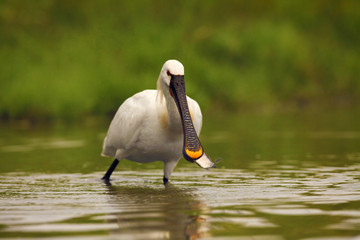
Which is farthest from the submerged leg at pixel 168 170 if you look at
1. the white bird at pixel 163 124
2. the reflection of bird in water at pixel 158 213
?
the reflection of bird in water at pixel 158 213

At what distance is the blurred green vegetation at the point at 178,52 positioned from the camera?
27.0 meters

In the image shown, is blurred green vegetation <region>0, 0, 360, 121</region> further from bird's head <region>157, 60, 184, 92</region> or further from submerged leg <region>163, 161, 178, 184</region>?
bird's head <region>157, 60, 184, 92</region>

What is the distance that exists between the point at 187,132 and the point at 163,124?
676mm

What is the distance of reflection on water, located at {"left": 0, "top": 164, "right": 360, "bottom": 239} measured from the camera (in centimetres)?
678

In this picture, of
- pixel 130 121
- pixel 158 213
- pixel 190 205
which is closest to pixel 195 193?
pixel 190 205

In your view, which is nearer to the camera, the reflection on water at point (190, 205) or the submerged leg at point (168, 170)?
the reflection on water at point (190, 205)

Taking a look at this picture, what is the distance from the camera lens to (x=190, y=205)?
8.34m

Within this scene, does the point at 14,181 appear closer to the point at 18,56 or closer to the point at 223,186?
the point at 223,186

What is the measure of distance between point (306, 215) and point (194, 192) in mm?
2274

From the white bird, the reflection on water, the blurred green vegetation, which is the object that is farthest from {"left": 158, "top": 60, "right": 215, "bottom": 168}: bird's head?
the blurred green vegetation

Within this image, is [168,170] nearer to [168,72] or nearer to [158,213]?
[168,72]

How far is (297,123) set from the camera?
23.6m

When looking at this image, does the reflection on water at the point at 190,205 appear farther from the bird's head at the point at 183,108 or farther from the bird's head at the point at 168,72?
the bird's head at the point at 168,72

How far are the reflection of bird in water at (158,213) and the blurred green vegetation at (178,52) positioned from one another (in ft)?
54.2
